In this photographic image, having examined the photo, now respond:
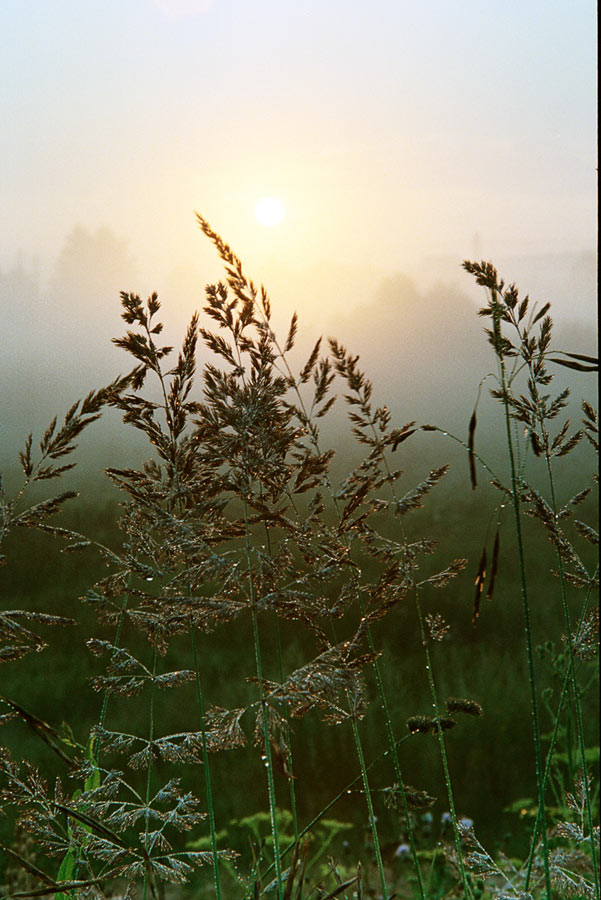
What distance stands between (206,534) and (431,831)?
2924 mm

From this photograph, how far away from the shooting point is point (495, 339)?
5.54ft

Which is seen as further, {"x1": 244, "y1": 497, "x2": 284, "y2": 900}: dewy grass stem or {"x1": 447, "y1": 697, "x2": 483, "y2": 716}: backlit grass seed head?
{"x1": 447, "y1": 697, "x2": 483, "y2": 716}: backlit grass seed head

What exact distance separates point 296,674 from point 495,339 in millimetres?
767

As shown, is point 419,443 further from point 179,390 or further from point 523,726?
point 179,390

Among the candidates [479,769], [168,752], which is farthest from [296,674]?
[479,769]

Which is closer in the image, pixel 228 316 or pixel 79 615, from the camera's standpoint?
pixel 228 316

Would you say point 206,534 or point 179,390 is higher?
point 179,390

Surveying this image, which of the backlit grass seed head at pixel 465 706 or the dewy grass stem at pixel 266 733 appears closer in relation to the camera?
the dewy grass stem at pixel 266 733

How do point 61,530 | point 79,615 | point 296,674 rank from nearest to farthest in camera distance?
point 296,674 → point 61,530 → point 79,615

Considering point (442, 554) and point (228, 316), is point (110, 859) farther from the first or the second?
point (442, 554)

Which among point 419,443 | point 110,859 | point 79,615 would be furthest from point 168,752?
point 419,443

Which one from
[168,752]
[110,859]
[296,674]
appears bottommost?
[110,859]

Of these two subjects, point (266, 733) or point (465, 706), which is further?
point (465, 706)

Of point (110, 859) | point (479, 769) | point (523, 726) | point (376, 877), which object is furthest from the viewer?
point (523, 726)
